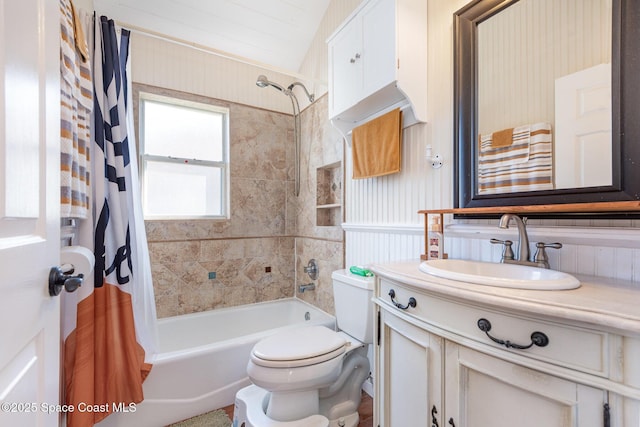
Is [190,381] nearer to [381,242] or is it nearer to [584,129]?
[381,242]

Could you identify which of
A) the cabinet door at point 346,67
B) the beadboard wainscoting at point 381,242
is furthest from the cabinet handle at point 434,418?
the cabinet door at point 346,67

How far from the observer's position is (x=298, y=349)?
133 cm

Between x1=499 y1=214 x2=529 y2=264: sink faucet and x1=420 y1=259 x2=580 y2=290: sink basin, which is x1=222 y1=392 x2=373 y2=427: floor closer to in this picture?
x1=420 y1=259 x2=580 y2=290: sink basin

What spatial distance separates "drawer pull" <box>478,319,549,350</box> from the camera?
61cm

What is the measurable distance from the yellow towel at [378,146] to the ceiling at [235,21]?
90cm

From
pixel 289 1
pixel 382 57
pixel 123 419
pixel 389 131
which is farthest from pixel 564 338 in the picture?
pixel 289 1

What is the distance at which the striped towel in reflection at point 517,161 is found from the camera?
1018 millimetres

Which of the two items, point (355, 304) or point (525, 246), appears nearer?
point (525, 246)

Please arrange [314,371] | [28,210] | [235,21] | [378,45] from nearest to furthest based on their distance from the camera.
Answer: [28,210], [314,371], [378,45], [235,21]

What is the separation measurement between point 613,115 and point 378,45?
981 millimetres

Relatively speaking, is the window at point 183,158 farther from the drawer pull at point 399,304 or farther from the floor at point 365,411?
the drawer pull at point 399,304

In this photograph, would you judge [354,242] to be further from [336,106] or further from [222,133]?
[222,133]

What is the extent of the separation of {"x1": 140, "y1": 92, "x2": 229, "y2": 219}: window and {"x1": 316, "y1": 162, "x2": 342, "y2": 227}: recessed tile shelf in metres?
0.84

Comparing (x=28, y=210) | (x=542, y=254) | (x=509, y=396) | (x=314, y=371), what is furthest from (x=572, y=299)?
(x=28, y=210)
